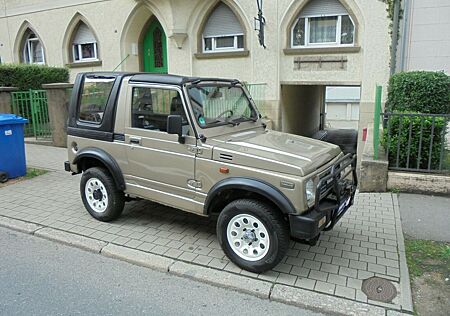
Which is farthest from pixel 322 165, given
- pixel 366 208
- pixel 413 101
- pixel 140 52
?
pixel 140 52

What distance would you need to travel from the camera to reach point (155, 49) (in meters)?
13.6

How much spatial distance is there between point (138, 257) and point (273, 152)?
71.6 inches

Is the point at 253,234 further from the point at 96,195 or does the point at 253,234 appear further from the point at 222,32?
the point at 222,32

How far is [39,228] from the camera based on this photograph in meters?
4.66

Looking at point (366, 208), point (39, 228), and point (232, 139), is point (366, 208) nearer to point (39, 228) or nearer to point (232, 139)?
point (232, 139)

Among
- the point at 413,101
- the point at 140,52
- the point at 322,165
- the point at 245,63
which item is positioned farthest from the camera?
the point at 140,52

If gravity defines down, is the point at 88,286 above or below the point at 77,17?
below

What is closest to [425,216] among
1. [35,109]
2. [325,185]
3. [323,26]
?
[325,185]

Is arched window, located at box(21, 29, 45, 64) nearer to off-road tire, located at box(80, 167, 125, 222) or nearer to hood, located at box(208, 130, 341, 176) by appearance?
off-road tire, located at box(80, 167, 125, 222)

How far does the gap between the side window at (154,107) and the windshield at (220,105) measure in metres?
0.19

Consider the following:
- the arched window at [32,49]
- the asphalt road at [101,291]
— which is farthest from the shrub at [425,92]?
the arched window at [32,49]

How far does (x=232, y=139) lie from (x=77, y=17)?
12220 millimetres

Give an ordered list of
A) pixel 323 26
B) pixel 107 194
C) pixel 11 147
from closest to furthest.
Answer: pixel 107 194, pixel 11 147, pixel 323 26

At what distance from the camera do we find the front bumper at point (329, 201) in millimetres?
3275
